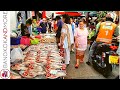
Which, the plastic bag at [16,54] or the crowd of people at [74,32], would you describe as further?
the crowd of people at [74,32]

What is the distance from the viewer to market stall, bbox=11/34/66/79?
11.3ft

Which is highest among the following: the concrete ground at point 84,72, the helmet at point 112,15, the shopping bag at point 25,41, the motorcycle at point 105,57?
the helmet at point 112,15

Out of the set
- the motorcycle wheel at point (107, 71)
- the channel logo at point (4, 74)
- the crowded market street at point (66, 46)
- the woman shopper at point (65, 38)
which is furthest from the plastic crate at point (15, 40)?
the motorcycle wheel at point (107, 71)

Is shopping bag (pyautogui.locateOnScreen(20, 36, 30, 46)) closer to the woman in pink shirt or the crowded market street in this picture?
the crowded market street

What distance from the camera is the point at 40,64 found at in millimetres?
3508

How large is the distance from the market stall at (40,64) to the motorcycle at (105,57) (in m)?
0.41

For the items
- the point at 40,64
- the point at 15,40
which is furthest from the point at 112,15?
the point at 15,40

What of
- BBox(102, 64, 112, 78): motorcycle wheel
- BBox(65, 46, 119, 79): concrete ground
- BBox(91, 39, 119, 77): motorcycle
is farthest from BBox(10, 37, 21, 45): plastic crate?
BBox(102, 64, 112, 78): motorcycle wheel

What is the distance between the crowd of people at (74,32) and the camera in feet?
11.7

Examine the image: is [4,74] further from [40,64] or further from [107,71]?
[107,71]

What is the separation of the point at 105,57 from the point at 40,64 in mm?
770

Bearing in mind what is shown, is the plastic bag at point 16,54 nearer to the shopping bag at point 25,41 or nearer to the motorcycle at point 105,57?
the shopping bag at point 25,41
